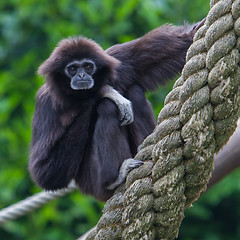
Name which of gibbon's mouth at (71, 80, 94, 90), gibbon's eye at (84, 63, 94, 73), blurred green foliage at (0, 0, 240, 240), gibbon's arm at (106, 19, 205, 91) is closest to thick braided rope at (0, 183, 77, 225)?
gibbon's mouth at (71, 80, 94, 90)

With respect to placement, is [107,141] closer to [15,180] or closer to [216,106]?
[216,106]

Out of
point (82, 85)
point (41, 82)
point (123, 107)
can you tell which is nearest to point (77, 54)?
point (82, 85)

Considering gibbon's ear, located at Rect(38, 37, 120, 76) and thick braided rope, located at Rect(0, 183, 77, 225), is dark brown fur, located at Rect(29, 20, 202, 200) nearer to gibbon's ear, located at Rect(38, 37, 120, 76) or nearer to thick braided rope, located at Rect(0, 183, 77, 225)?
gibbon's ear, located at Rect(38, 37, 120, 76)

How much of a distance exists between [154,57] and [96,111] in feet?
2.88

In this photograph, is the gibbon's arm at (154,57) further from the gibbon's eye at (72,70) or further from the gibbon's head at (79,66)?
the gibbon's eye at (72,70)

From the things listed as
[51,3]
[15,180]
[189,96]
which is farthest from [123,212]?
[51,3]

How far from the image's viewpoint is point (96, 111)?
14.7 ft

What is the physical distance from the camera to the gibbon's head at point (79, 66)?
4.82m

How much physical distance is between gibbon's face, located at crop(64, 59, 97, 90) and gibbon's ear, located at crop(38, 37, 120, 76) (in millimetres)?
45

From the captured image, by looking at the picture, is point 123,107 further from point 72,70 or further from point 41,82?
A: point 41,82

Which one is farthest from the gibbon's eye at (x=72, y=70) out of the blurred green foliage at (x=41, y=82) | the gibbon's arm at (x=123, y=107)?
the blurred green foliage at (x=41, y=82)

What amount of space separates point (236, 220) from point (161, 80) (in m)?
6.11

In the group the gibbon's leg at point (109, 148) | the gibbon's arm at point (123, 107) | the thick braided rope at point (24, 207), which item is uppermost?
the gibbon's arm at point (123, 107)

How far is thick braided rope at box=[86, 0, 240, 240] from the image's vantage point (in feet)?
9.37
